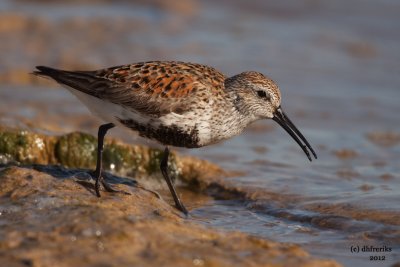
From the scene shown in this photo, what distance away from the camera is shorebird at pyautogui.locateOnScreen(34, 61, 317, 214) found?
24.5ft

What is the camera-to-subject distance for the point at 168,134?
747 centimetres

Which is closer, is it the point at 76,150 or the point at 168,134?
the point at 168,134

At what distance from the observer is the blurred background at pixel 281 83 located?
7.95 m

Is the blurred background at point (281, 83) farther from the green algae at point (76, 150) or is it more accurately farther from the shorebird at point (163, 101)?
the shorebird at point (163, 101)

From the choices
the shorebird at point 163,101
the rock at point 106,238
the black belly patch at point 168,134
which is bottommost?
the rock at point 106,238

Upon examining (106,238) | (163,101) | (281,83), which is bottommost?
(106,238)

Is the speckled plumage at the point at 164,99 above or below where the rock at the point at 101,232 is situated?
above

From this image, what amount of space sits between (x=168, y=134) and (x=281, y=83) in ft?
21.4

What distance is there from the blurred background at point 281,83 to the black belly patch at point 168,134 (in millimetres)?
798

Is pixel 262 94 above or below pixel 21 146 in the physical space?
above

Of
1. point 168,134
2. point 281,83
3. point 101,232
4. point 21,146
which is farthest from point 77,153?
point 281,83

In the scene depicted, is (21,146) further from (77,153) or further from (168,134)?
(168,134)

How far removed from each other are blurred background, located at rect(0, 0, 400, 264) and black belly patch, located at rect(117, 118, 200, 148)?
80 centimetres

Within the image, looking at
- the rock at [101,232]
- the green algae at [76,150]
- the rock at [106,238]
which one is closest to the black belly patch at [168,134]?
the rock at [101,232]
